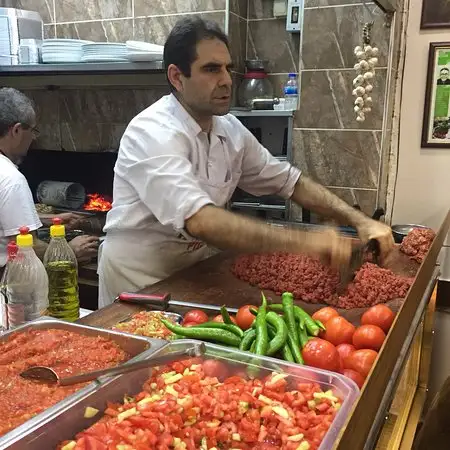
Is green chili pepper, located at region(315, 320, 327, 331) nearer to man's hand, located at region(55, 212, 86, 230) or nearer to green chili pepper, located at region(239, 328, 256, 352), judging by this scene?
green chili pepper, located at region(239, 328, 256, 352)

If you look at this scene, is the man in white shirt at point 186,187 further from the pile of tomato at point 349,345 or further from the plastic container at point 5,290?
the plastic container at point 5,290

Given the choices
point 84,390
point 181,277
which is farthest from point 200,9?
point 84,390

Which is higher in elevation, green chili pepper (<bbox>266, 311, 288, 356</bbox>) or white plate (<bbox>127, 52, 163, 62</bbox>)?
white plate (<bbox>127, 52, 163, 62</bbox>)

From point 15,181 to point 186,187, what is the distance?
1.25 meters

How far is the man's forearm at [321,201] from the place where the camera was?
8.72ft

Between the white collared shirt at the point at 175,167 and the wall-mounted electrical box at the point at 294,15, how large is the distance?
137cm

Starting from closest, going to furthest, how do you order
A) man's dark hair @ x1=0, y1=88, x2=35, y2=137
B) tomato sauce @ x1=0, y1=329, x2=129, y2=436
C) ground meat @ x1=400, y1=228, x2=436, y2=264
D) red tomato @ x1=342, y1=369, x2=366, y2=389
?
tomato sauce @ x1=0, y1=329, x2=129, y2=436
red tomato @ x1=342, y1=369, x2=366, y2=389
ground meat @ x1=400, y1=228, x2=436, y2=264
man's dark hair @ x1=0, y1=88, x2=35, y2=137

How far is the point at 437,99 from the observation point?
11.0 feet

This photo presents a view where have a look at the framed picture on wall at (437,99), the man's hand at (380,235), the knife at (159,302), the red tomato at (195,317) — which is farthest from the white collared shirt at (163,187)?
the framed picture on wall at (437,99)

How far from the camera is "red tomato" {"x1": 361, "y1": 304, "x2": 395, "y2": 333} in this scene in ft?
5.26

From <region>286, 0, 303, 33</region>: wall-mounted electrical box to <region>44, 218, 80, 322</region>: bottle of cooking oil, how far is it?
2646 millimetres

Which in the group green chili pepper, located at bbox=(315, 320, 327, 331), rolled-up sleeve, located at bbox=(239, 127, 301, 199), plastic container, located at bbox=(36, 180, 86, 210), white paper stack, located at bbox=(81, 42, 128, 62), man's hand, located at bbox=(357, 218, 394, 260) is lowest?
plastic container, located at bbox=(36, 180, 86, 210)

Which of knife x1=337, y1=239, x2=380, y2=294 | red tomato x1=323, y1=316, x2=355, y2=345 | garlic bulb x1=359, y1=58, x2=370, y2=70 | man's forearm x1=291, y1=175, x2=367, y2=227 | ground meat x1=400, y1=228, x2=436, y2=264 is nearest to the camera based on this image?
red tomato x1=323, y1=316, x2=355, y2=345

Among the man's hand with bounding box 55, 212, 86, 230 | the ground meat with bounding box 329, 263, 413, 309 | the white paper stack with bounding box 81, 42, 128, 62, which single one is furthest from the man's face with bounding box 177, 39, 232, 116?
the man's hand with bounding box 55, 212, 86, 230
